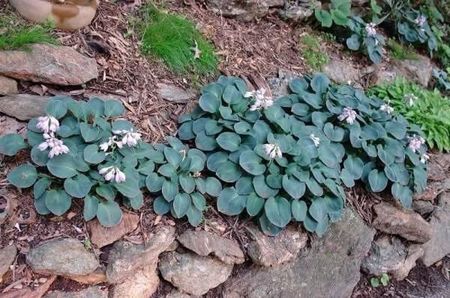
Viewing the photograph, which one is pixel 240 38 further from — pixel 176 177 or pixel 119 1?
pixel 176 177

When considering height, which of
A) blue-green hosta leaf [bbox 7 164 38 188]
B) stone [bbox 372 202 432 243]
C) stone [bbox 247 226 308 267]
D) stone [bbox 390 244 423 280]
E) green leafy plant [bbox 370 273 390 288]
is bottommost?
green leafy plant [bbox 370 273 390 288]

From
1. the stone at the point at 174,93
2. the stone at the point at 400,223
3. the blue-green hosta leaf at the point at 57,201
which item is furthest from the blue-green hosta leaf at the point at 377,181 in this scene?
the blue-green hosta leaf at the point at 57,201

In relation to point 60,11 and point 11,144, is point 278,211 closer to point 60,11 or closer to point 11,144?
point 11,144

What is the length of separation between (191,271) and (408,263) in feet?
5.28

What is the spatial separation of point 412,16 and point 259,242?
115 inches

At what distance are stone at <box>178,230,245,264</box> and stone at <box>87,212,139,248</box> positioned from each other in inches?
10.4

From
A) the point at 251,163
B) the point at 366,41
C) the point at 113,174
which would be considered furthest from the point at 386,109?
the point at 113,174

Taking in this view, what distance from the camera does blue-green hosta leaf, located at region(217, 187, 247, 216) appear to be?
265 cm

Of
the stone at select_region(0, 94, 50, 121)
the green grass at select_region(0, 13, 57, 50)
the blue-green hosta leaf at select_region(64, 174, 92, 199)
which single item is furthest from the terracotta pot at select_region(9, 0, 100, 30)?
the blue-green hosta leaf at select_region(64, 174, 92, 199)

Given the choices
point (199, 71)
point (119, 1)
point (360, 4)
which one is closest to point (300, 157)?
point (199, 71)

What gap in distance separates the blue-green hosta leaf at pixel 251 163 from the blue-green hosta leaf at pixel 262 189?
0.12 feet

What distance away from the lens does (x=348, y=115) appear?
3.15 meters

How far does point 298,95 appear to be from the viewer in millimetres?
3352

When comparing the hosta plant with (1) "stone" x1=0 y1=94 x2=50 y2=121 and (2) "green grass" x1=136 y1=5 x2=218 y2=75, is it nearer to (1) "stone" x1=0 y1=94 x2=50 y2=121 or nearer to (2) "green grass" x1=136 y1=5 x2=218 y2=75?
(1) "stone" x1=0 y1=94 x2=50 y2=121
